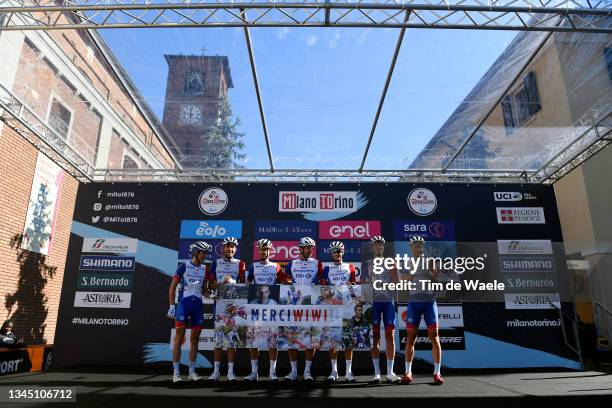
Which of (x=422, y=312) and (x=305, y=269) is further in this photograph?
(x=305, y=269)

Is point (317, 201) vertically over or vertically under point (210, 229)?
over

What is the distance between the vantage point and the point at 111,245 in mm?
7453

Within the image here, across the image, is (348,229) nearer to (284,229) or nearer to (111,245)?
(284,229)

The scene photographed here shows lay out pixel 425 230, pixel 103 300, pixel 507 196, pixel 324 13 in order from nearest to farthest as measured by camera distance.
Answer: pixel 324 13
pixel 103 300
pixel 425 230
pixel 507 196

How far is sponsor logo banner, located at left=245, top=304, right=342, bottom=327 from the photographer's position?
484cm

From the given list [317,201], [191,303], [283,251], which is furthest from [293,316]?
[317,201]

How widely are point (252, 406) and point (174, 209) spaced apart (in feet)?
16.6

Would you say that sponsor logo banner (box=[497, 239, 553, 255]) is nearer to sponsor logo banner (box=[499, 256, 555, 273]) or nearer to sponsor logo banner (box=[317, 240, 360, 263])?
sponsor logo banner (box=[499, 256, 555, 273])

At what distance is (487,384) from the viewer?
457cm

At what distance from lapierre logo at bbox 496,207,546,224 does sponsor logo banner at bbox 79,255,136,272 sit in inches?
266

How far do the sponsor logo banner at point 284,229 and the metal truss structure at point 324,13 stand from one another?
3.66m

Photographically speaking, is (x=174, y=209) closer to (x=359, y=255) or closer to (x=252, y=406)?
(x=359, y=255)

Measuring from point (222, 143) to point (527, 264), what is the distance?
5796 mm

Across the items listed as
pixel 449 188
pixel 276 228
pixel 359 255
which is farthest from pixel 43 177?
pixel 449 188
